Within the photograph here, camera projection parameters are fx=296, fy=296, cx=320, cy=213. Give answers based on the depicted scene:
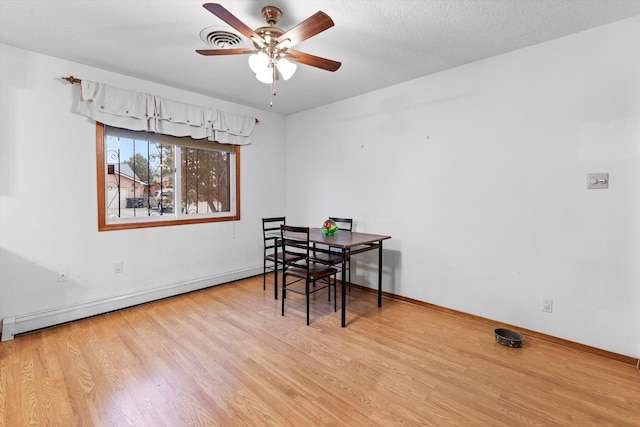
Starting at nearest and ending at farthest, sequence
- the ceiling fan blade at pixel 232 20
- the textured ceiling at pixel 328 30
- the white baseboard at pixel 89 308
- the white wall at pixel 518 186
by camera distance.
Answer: the ceiling fan blade at pixel 232 20 → the textured ceiling at pixel 328 30 → the white wall at pixel 518 186 → the white baseboard at pixel 89 308

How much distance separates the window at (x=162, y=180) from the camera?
313 centimetres

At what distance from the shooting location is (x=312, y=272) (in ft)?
9.34

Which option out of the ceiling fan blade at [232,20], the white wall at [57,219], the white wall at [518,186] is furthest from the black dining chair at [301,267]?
the ceiling fan blade at [232,20]

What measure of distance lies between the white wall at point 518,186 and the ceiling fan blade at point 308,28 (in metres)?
1.85

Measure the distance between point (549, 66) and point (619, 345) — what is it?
2.26 m

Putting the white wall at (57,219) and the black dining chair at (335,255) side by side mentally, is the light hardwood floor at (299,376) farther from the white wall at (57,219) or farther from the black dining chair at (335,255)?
the black dining chair at (335,255)

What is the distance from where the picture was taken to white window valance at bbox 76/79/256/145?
9.42ft

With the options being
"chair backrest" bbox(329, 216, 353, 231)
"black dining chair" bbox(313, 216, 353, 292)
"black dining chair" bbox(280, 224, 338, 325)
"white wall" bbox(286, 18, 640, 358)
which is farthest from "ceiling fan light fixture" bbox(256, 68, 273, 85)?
"chair backrest" bbox(329, 216, 353, 231)

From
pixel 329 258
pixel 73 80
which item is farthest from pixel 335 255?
pixel 73 80

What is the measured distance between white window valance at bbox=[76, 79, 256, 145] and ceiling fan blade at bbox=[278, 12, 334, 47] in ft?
6.70

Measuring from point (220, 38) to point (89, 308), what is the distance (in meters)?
2.85

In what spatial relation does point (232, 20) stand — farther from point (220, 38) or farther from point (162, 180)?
point (162, 180)

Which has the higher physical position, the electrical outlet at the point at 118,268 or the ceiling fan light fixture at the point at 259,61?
the ceiling fan light fixture at the point at 259,61

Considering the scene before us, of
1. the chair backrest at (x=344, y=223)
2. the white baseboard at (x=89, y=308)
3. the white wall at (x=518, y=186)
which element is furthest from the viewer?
the chair backrest at (x=344, y=223)
